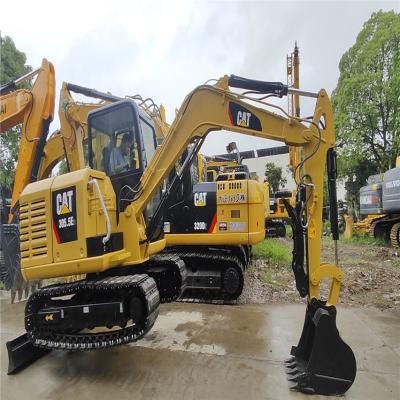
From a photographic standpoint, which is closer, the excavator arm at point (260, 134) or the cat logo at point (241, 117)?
the excavator arm at point (260, 134)

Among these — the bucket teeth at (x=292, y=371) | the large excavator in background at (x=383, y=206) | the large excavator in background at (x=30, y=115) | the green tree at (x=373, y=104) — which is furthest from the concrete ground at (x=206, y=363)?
the green tree at (x=373, y=104)

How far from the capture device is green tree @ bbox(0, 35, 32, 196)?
1434 centimetres

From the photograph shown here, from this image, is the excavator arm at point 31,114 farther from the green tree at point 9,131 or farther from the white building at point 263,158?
the white building at point 263,158

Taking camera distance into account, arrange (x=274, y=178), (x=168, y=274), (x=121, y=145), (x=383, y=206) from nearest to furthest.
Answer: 1. (x=121, y=145)
2. (x=168, y=274)
3. (x=383, y=206)
4. (x=274, y=178)

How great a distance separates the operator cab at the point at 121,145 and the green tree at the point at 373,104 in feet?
58.7

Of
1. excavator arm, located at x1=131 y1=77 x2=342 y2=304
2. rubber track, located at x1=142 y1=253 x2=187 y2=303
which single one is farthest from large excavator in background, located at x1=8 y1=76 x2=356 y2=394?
rubber track, located at x1=142 y1=253 x2=187 y2=303

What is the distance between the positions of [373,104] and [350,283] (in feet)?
51.4

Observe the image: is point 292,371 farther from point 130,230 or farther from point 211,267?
point 211,267

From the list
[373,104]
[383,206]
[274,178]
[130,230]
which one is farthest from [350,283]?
[274,178]

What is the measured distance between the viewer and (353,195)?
22391mm

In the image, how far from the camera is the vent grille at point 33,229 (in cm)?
365

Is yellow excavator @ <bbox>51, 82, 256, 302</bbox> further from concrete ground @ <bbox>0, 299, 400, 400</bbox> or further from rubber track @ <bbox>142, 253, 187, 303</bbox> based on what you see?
rubber track @ <bbox>142, 253, 187, 303</bbox>

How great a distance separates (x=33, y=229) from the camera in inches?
147

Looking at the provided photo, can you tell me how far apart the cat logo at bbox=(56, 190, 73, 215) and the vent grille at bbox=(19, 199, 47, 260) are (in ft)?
0.67
